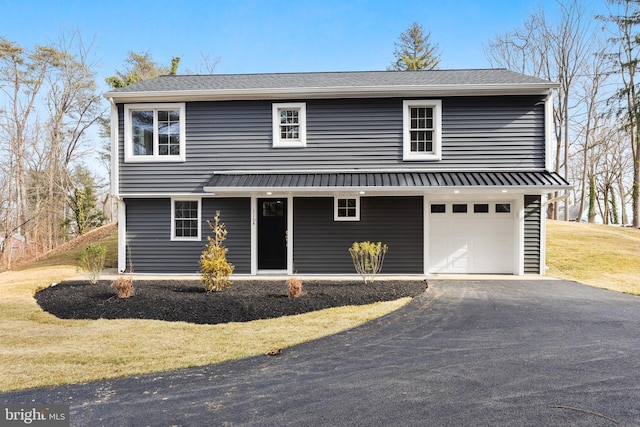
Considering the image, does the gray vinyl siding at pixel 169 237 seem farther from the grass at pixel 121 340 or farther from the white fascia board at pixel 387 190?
the grass at pixel 121 340

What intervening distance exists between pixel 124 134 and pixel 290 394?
1004cm

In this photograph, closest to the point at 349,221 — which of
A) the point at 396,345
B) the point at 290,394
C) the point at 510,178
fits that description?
the point at 510,178

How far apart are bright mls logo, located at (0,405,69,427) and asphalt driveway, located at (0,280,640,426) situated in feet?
0.33

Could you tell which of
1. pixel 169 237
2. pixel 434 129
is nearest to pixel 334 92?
pixel 434 129

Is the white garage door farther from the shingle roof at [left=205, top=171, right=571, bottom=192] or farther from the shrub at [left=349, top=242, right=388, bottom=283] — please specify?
the shrub at [left=349, top=242, right=388, bottom=283]

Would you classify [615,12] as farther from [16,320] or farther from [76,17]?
[76,17]

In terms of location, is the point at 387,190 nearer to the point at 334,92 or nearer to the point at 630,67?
the point at 334,92

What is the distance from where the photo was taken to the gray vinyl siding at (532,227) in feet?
34.8

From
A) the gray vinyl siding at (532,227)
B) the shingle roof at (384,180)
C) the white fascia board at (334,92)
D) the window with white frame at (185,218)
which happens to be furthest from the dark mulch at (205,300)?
the white fascia board at (334,92)

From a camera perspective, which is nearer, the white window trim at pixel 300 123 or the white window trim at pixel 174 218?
the white window trim at pixel 300 123

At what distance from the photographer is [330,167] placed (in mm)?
10789

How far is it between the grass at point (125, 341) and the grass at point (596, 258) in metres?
6.60

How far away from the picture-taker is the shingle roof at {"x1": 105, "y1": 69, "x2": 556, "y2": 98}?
10383mm

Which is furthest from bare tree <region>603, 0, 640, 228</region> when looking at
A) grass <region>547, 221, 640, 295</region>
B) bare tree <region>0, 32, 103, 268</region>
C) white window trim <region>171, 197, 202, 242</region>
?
bare tree <region>0, 32, 103, 268</region>
